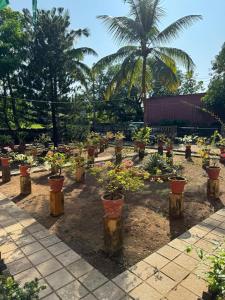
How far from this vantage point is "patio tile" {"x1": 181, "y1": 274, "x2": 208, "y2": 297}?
2744mm

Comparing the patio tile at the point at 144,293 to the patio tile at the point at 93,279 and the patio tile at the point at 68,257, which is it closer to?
the patio tile at the point at 93,279

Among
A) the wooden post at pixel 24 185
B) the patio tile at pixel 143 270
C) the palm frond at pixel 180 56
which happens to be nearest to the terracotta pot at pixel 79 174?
the wooden post at pixel 24 185

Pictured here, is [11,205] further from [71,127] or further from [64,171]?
[71,127]

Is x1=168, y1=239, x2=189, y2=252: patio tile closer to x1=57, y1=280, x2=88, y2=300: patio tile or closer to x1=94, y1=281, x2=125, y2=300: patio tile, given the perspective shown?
x1=94, y1=281, x2=125, y2=300: patio tile

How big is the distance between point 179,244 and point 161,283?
96 centimetres

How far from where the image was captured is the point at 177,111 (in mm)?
20953

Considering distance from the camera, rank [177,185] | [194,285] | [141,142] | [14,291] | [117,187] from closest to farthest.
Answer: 1. [14,291]
2. [194,285]
3. [117,187]
4. [177,185]
5. [141,142]

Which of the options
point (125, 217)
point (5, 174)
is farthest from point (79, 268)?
point (5, 174)

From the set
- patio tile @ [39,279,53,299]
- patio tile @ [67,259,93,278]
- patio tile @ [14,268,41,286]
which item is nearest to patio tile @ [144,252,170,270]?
patio tile @ [67,259,93,278]

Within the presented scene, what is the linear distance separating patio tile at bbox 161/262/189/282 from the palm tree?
10243 millimetres

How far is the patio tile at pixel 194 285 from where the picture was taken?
2744mm

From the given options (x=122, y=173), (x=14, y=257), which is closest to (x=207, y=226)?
(x=122, y=173)

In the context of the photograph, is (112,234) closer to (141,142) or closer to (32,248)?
(32,248)

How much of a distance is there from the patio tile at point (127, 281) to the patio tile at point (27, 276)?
0.96 m
